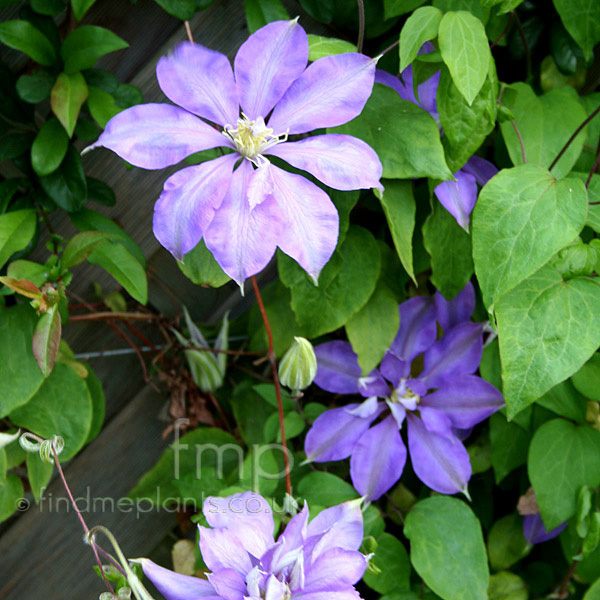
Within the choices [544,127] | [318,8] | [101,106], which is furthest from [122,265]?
[544,127]

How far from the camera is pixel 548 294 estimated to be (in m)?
0.64

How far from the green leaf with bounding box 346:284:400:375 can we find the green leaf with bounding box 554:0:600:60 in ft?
1.21

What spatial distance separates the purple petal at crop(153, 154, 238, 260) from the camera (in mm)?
557

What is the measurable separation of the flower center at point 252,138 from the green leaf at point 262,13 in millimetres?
202

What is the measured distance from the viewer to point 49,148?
741 mm

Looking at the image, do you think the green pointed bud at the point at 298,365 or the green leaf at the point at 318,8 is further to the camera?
the green leaf at the point at 318,8

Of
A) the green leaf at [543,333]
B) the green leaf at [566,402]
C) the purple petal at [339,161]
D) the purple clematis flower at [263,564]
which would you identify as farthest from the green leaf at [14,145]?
the green leaf at [566,402]

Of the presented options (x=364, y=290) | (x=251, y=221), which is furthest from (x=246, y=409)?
(x=251, y=221)

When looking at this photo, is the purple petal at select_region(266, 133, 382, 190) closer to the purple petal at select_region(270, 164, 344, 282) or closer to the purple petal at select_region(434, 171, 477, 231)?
the purple petal at select_region(270, 164, 344, 282)

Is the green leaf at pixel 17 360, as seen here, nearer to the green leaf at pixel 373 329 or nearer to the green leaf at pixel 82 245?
the green leaf at pixel 82 245

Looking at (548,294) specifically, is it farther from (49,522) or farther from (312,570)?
(49,522)

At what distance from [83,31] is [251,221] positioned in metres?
0.33

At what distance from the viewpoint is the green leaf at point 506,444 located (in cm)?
84

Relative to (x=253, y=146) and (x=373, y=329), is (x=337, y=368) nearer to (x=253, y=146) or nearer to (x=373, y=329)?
(x=373, y=329)
